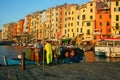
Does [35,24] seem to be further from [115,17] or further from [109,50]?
[109,50]

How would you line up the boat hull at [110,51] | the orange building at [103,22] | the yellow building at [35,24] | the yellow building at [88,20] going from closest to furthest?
1. the boat hull at [110,51]
2. the orange building at [103,22]
3. the yellow building at [88,20]
4. the yellow building at [35,24]

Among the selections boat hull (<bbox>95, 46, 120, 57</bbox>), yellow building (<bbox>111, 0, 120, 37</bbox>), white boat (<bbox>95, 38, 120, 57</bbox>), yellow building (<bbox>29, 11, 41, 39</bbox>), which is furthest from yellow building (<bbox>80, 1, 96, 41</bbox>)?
yellow building (<bbox>29, 11, 41, 39</bbox>)

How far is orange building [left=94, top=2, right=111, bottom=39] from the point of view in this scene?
291ft

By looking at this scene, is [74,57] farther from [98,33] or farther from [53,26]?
[53,26]

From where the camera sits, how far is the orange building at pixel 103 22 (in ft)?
291

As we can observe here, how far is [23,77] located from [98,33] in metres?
73.1

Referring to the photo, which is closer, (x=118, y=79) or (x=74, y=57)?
(x=118, y=79)

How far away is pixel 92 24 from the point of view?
309 feet

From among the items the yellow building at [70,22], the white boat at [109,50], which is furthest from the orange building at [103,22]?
the white boat at [109,50]

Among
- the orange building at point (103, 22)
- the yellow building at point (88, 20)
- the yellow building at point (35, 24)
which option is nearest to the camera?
the orange building at point (103, 22)

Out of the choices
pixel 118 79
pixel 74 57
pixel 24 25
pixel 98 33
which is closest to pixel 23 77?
pixel 118 79

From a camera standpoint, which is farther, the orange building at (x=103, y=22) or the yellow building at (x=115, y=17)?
the orange building at (x=103, y=22)

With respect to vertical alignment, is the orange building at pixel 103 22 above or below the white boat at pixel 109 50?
above

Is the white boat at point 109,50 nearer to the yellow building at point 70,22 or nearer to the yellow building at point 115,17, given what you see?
the yellow building at point 115,17
